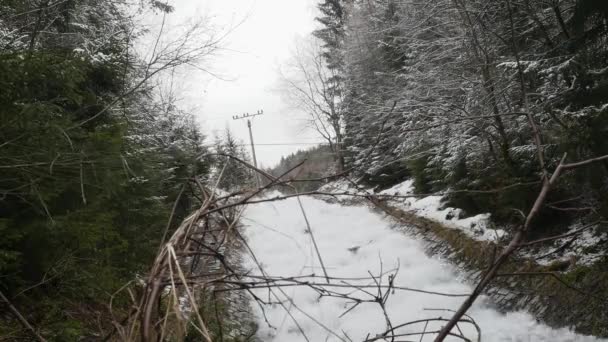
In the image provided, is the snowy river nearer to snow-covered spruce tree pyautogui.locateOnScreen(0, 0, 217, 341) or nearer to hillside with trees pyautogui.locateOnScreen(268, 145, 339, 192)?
hillside with trees pyautogui.locateOnScreen(268, 145, 339, 192)

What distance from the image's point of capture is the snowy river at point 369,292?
456cm

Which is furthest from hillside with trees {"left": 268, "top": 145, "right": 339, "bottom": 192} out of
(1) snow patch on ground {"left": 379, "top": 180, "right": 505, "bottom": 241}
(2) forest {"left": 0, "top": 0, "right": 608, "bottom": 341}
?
(1) snow patch on ground {"left": 379, "top": 180, "right": 505, "bottom": 241}

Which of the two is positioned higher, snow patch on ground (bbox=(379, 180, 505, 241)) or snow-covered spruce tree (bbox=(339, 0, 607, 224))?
snow-covered spruce tree (bbox=(339, 0, 607, 224))

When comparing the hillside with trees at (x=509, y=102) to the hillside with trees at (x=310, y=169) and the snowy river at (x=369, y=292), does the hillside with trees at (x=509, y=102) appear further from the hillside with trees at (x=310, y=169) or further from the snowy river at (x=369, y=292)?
the snowy river at (x=369, y=292)

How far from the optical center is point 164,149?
641cm

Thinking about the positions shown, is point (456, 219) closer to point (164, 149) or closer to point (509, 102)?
point (509, 102)

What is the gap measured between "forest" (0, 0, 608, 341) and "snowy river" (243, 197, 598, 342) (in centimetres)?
57

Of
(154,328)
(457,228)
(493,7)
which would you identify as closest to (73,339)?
(154,328)

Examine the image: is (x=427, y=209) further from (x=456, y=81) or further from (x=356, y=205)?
(x=356, y=205)

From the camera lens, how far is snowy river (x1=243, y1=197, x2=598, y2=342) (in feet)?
15.0

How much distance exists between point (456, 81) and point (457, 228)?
10.7 ft

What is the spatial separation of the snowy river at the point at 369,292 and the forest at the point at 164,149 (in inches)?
22.6

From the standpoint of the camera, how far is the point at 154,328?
1.89 feet

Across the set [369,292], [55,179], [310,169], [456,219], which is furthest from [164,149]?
[456,219]
